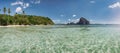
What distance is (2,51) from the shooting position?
74.4ft

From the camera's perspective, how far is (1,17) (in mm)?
168375

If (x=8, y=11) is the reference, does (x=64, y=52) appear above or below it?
below

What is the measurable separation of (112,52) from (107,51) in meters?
0.85

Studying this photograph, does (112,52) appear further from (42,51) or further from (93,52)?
(42,51)

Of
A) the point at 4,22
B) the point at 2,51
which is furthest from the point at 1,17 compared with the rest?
the point at 2,51

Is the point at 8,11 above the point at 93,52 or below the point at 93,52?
above

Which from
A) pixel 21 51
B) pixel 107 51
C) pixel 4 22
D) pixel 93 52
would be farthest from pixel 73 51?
pixel 4 22

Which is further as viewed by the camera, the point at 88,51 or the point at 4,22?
the point at 4,22

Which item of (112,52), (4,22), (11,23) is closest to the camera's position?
(112,52)

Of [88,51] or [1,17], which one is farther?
[1,17]

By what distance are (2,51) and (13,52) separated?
1.54m

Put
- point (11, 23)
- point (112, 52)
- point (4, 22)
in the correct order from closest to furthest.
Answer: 1. point (112, 52)
2. point (4, 22)
3. point (11, 23)

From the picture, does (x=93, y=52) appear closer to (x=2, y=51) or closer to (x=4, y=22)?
(x=2, y=51)

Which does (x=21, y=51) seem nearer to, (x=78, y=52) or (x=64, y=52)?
(x=64, y=52)
